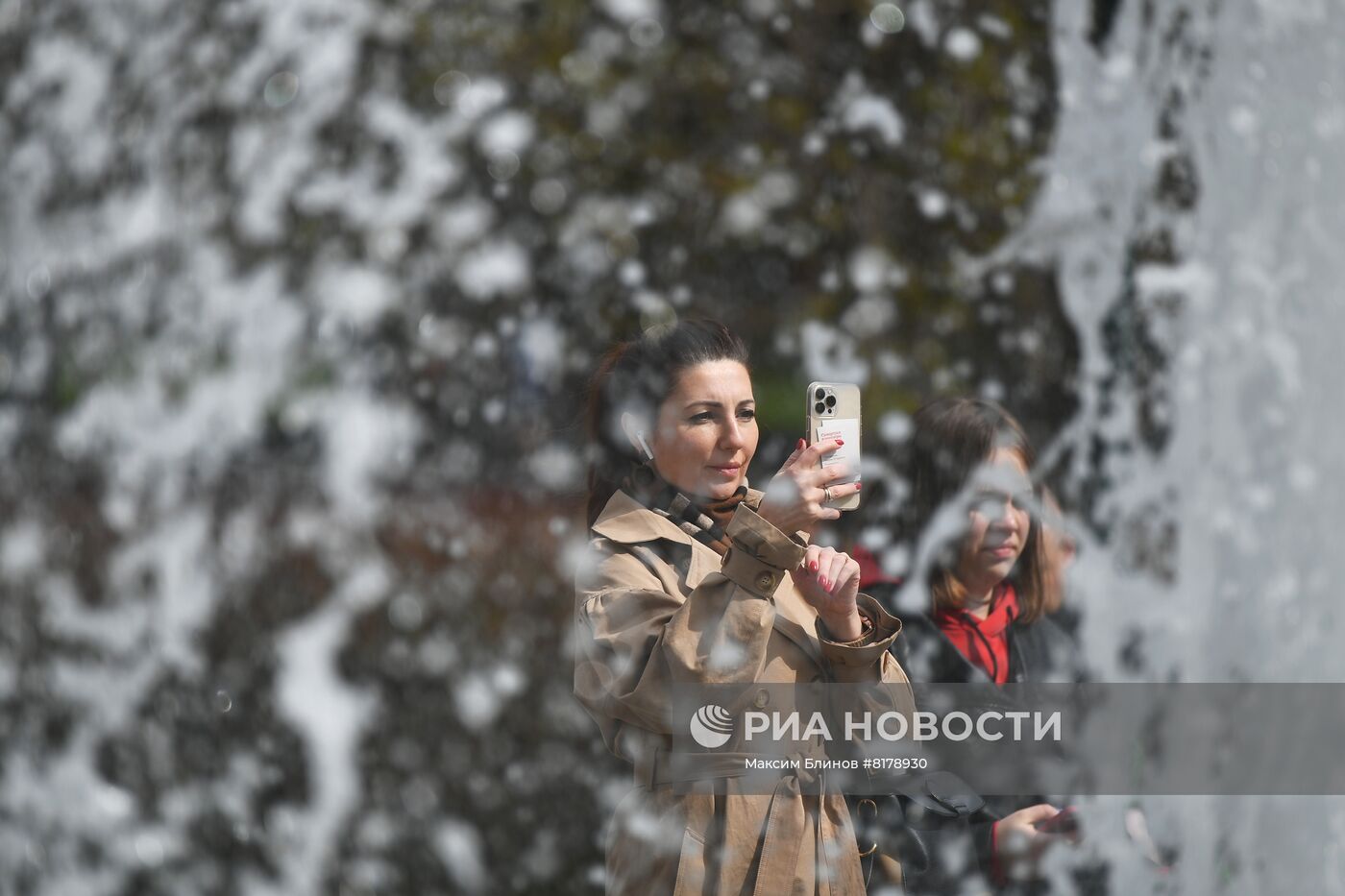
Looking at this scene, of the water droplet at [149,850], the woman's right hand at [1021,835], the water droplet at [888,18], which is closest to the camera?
the woman's right hand at [1021,835]

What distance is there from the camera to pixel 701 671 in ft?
2.77

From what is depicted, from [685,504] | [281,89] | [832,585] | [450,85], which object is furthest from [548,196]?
[832,585]

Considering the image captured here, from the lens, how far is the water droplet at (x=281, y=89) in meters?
2.32

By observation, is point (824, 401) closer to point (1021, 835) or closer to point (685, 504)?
point (685, 504)

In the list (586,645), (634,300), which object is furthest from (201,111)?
(586,645)

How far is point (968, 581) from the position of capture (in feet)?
3.93

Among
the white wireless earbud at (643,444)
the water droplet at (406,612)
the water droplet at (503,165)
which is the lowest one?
the white wireless earbud at (643,444)

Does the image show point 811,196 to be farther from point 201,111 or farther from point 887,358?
point 201,111

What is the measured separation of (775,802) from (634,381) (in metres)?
0.36

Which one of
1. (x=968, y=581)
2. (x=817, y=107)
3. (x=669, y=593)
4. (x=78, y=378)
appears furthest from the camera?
(x=817, y=107)

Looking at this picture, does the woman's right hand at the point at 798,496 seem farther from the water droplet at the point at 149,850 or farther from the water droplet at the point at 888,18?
the water droplet at the point at 888,18

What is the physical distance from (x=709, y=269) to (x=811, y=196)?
0.25 metres

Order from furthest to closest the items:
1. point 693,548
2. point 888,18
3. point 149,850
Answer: point 888,18 → point 149,850 → point 693,548

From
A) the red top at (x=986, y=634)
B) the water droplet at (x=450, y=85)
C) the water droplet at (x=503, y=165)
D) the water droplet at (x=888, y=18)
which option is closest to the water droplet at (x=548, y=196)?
the water droplet at (x=503, y=165)
